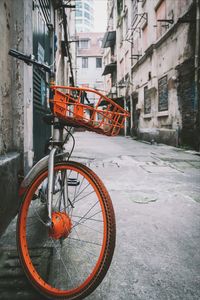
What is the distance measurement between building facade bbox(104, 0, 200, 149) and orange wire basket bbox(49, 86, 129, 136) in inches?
356

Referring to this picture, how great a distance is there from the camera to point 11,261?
85.4 inches

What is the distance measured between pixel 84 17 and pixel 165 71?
8756cm

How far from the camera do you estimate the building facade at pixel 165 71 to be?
10641 mm

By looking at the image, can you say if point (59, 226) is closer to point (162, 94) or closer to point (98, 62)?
point (162, 94)

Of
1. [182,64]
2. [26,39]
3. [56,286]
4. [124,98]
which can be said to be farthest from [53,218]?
[124,98]

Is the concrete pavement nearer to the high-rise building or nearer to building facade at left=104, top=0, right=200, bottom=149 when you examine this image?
building facade at left=104, top=0, right=200, bottom=149

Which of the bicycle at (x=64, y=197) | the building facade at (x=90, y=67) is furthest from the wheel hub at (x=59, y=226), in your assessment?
the building facade at (x=90, y=67)

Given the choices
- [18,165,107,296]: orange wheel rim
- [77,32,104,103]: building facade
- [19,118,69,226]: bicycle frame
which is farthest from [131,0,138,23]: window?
[77,32,104,103]: building facade

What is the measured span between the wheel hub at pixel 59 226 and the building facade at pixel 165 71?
A: 910 cm

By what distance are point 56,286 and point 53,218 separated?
17.3 inches

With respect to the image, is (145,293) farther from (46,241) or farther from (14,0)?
(14,0)

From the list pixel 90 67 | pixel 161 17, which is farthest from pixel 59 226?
pixel 90 67

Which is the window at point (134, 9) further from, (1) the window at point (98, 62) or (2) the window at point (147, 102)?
(1) the window at point (98, 62)

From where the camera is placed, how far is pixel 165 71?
1375 cm
